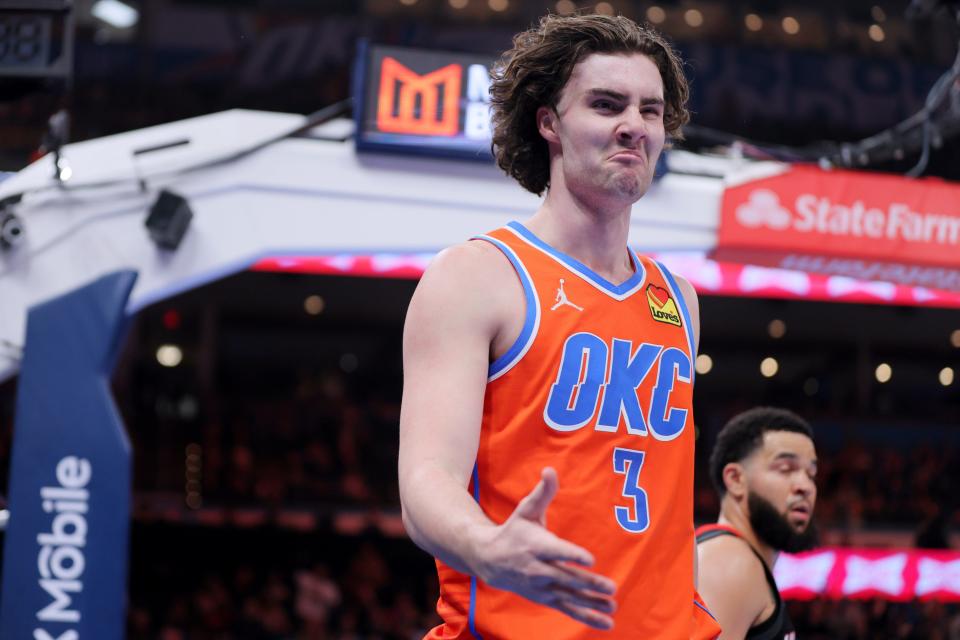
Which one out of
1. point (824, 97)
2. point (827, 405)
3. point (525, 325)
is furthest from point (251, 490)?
point (525, 325)

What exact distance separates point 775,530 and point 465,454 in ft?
7.33

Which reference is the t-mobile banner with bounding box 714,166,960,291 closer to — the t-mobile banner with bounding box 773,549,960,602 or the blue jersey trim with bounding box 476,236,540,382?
the blue jersey trim with bounding box 476,236,540,382

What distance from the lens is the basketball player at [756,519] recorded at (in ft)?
10.8

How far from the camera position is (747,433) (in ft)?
12.5

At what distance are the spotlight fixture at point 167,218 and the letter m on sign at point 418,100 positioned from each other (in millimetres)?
1270

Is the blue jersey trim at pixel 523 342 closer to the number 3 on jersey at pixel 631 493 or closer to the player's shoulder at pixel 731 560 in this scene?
the number 3 on jersey at pixel 631 493

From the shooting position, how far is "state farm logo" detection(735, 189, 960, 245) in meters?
7.07

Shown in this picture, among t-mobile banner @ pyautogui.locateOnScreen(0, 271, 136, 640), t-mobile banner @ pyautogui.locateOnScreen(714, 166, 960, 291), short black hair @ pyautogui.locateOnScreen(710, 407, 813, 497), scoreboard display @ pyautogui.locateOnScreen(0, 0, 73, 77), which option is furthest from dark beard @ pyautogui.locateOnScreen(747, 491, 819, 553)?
t-mobile banner @ pyautogui.locateOnScreen(0, 271, 136, 640)

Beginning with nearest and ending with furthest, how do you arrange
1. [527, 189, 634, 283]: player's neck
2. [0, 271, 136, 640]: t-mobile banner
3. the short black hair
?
[527, 189, 634, 283]: player's neck, the short black hair, [0, 271, 136, 640]: t-mobile banner

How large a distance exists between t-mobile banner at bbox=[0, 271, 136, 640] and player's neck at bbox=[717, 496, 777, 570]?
364 cm

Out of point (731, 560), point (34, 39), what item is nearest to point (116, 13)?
point (34, 39)

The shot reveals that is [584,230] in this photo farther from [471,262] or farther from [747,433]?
[747,433]

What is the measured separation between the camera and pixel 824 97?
18.4m

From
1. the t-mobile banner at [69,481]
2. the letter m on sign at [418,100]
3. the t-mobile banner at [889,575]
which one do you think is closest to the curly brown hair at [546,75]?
the letter m on sign at [418,100]
